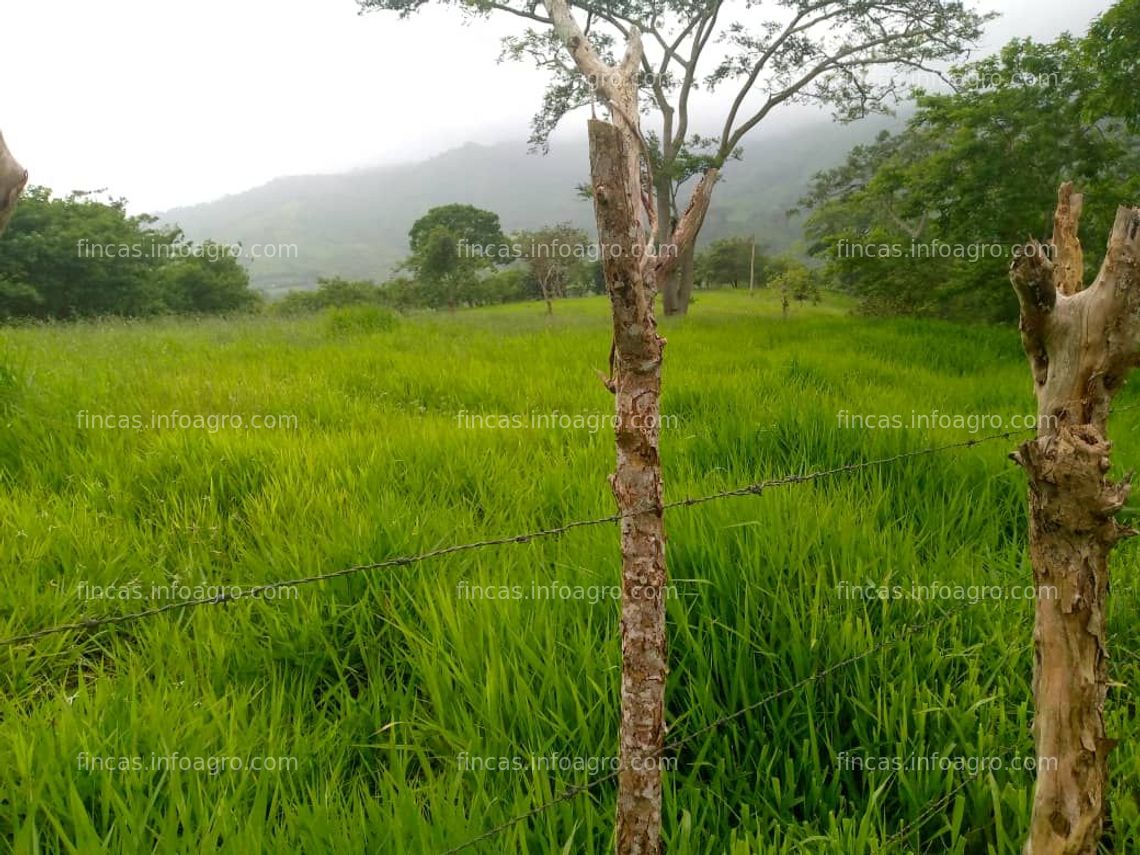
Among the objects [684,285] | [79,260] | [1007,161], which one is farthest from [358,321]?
[79,260]

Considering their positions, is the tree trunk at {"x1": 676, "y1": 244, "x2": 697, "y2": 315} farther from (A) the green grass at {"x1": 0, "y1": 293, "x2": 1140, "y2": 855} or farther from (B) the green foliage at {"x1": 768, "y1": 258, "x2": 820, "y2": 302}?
(A) the green grass at {"x1": 0, "y1": 293, "x2": 1140, "y2": 855}

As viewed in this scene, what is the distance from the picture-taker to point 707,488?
335 cm

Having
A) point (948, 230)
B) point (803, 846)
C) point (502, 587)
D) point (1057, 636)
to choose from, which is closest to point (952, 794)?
point (803, 846)

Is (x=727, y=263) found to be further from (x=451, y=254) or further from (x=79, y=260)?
(x=79, y=260)

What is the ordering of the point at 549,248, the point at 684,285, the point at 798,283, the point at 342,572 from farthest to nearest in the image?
the point at 798,283, the point at 549,248, the point at 684,285, the point at 342,572

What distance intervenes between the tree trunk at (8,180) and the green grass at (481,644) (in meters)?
1.42

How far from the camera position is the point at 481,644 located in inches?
81.4

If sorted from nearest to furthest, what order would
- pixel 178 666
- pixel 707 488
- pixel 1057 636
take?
pixel 1057 636 → pixel 178 666 → pixel 707 488

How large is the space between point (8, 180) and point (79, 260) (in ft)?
105

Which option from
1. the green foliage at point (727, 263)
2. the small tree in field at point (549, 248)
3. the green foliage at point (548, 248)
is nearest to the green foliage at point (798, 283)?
the green foliage at point (548, 248)

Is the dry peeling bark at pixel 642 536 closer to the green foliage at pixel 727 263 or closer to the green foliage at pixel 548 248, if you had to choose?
the green foliage at pixel 548 248

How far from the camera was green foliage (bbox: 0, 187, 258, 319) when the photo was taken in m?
23.3

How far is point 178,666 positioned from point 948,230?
15606 millimetres

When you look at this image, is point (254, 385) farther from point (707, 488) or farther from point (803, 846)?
point (803, 846)
